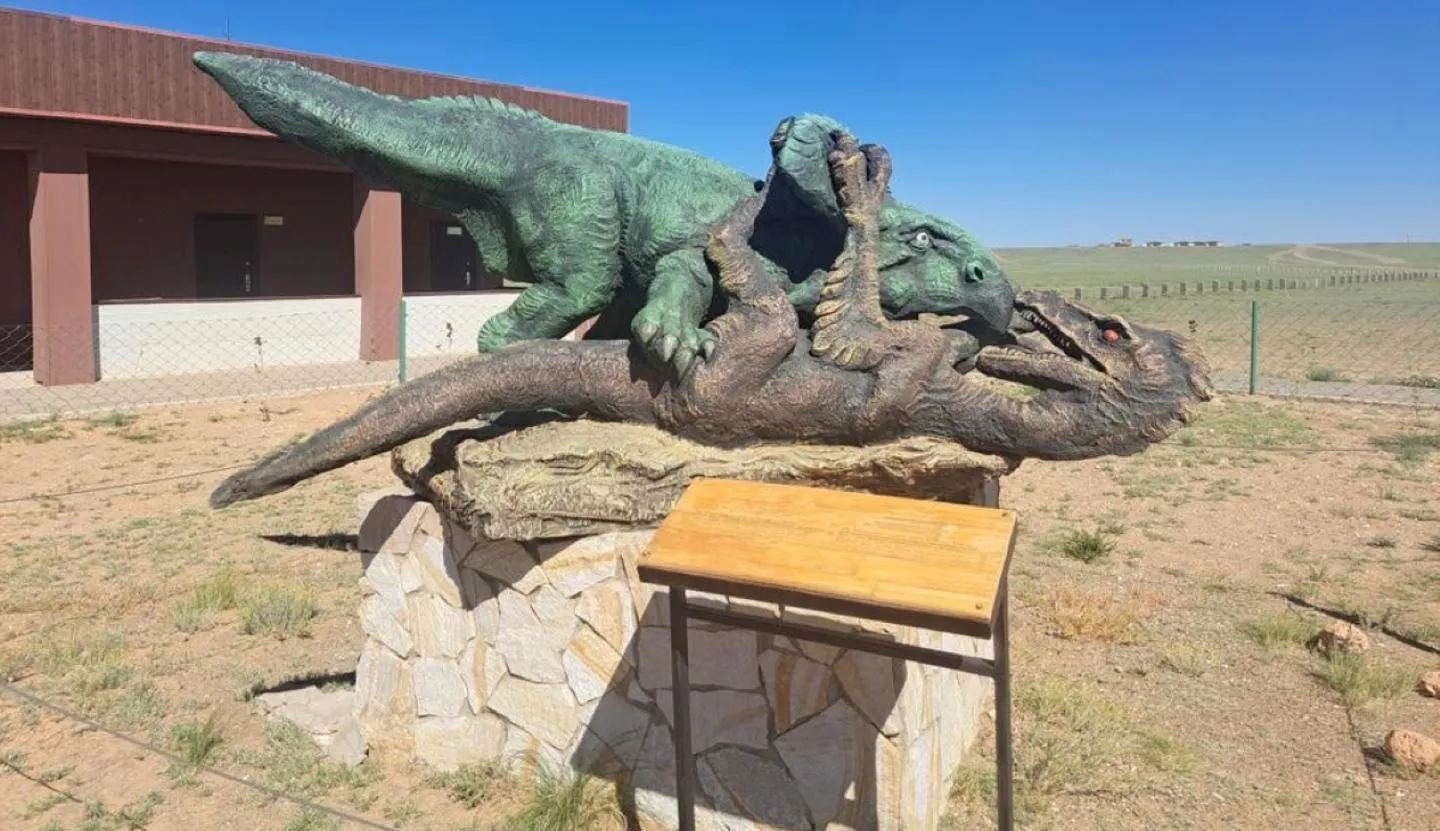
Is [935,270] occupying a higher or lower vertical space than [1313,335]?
higher

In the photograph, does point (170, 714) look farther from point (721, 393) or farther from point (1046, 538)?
point (1046, 538)

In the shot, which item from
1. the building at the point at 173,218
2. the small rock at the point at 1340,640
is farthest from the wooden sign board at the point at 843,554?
the building at the point at 173,218

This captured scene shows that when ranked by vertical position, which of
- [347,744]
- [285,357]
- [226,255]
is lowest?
[347,744]

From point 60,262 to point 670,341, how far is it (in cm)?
1079

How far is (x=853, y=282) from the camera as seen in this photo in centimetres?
352

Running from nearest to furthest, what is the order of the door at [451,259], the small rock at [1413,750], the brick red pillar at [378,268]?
the small rock at [1413,750] → the brick red pillar at [378,268] → the door at [451,259]

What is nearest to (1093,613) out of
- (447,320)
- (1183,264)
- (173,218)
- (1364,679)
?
(1364,679)

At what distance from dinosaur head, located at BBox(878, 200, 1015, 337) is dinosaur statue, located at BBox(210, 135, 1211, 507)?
115 millimetres

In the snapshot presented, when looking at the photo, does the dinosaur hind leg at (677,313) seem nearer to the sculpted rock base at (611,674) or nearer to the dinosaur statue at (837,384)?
the dinosaur statue at (837,384)

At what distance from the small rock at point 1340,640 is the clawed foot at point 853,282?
9.19 ft

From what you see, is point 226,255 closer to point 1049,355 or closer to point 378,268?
point 378,268

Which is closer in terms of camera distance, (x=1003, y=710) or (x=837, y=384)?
(x=1003, y=710)

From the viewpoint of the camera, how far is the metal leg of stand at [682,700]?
8.66 ft

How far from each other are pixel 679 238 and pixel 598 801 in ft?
6.30
